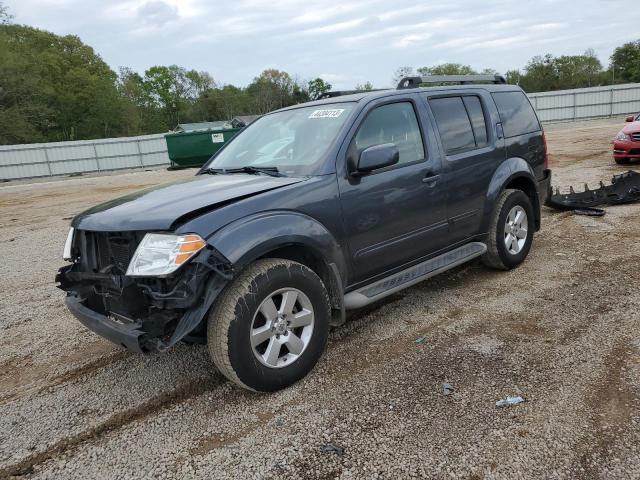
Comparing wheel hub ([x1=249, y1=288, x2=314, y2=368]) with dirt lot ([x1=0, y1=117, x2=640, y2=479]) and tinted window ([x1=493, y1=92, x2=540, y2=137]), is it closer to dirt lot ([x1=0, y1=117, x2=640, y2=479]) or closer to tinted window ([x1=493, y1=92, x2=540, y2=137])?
dirt lot ([x1=0, y1=117, x2=640, y2=479])

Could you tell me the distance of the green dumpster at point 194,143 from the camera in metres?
22.2

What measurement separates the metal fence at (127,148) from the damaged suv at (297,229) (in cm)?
2633

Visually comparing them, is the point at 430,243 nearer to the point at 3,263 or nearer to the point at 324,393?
the point at 324,393


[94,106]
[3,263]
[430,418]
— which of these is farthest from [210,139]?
[94,106]


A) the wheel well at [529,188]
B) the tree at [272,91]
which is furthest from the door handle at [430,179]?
the tree at [272,91]

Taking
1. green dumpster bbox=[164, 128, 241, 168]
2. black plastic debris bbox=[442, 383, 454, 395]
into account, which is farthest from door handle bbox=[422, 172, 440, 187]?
green dumpster bbox=[164, 128, 241, 168]

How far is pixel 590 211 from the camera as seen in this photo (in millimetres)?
7195

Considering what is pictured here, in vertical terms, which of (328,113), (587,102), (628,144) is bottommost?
(628,144)

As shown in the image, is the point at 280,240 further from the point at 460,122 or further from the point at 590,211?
the point at 590,211

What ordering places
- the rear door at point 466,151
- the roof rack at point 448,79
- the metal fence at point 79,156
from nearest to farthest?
the rear door at point 466,151, the roof rack at point 448,79, the metal fence at point 79,156

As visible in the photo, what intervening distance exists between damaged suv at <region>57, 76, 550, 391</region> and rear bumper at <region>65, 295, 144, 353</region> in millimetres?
12

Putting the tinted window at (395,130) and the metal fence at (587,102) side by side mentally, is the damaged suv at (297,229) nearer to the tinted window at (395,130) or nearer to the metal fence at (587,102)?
the tinted window at (395,130)

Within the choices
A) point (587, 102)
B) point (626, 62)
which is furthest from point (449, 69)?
point (587, 102)

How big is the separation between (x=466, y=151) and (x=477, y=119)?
458mm
